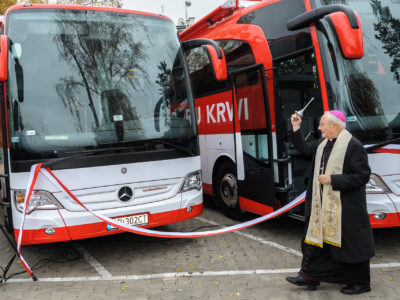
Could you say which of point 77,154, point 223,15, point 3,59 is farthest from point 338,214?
point 223,15

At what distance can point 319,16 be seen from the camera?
5.26 m

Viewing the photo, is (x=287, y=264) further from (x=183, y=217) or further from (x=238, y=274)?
(x=183, y=217)

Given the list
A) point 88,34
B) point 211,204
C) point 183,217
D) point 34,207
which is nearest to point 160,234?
point 183,217

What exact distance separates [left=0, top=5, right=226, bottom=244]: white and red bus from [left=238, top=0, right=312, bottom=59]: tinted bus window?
96cm

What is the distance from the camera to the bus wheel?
7.63 m

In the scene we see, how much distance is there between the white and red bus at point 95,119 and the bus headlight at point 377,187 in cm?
227

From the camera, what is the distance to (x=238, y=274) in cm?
516

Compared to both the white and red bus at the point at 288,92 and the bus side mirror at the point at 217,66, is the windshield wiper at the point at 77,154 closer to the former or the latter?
the bus side mirror at the point at 217,66

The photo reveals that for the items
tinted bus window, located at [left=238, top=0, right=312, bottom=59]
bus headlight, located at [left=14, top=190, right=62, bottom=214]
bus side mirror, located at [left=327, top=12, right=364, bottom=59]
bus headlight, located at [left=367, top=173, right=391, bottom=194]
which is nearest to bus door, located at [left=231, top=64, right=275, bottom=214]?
tinted bus window, located at [left=238, top=0, right=312, bottom=59]

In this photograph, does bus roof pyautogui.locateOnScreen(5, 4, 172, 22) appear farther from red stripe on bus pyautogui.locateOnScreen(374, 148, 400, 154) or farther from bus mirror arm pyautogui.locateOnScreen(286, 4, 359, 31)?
red stripe on bus pyautogui.locateOnScreen(374, 148, 400, 154)

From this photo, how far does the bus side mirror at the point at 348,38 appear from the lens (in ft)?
15.4

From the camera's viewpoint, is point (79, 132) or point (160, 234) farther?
point (160, 234)

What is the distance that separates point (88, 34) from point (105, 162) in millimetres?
1674

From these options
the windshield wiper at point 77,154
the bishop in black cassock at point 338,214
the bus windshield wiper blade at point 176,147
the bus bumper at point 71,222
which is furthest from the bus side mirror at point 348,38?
the bus bumper at point 71,222
